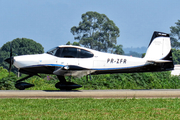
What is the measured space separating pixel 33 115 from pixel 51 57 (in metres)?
6.38

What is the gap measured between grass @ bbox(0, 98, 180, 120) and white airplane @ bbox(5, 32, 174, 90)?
10.9 ft

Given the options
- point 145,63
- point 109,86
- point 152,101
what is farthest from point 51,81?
point 152,101

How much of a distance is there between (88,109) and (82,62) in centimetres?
538

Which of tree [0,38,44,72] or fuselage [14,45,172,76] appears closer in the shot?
fuselage [14,45,172,76]

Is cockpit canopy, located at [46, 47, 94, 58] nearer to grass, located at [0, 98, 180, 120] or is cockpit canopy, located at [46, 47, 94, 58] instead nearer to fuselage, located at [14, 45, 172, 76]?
fuselage, located at [14, 45, 172, 76]

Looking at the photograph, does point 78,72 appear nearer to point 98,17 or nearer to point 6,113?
point 6,113

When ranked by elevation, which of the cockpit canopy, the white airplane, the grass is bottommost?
the grass

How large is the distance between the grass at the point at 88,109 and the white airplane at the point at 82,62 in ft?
10.9

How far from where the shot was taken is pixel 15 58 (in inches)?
584

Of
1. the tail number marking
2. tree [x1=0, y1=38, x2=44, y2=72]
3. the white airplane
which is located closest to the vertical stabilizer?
the white airplane

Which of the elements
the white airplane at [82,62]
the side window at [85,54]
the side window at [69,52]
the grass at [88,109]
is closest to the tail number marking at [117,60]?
the white airplane at [82,62]

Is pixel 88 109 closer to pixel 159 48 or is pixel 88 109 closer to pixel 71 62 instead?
pixel 71 62

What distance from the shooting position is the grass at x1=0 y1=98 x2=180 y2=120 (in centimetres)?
854

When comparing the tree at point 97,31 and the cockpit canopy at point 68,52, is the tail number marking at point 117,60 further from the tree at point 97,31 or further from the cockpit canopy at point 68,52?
the tree at point 97,31
